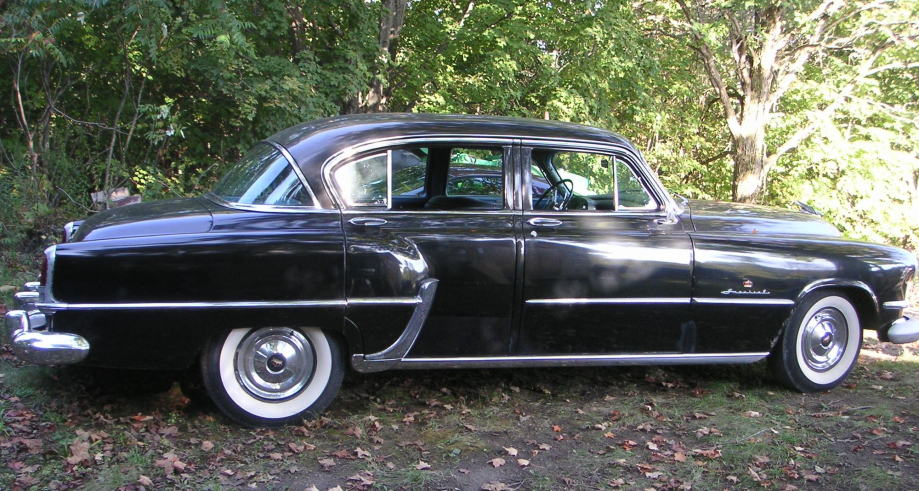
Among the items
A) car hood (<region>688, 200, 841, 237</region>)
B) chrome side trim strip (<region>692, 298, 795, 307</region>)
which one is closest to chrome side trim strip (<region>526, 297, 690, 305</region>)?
chrome side trim strip (<region>692, 298, 795, 307</region>)

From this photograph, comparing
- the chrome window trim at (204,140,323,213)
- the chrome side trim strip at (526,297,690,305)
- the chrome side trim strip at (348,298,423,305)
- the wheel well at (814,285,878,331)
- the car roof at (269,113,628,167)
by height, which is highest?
the car roof at (269,113,628,167)

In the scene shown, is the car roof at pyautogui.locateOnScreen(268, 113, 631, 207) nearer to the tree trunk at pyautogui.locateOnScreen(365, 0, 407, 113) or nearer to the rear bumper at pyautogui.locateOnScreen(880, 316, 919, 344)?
the rear bumper at pyautogui.locateOnScreen(880, 316, 919, 344)

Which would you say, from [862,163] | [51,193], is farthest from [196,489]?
[862,163]

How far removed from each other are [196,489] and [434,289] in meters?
1.64

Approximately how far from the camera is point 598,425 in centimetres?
465

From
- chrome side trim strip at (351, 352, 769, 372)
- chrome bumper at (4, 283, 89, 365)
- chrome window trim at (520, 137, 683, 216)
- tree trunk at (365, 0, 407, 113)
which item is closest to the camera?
chrome bumper at (4, 283, 89, 365)

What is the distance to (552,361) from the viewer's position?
4797 millimetres

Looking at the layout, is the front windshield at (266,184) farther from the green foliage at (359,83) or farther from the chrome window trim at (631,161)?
the green foliage at (359,83)

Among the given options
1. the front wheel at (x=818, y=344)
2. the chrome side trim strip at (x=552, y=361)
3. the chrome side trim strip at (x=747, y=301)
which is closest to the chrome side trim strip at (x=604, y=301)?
the chrome side trim strip at (x=747, y=301)

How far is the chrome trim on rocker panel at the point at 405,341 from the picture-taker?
4438 mm

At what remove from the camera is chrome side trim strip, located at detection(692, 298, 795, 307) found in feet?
16.3

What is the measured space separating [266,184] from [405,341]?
1209mm

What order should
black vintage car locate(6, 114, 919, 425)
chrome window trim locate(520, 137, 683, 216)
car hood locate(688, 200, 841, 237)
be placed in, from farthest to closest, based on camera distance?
car hood locate(688, 200, 841, 237)
chrome window trim locate(520, 137, 683, 216)
black vintage car locate(6, 114, 919, 425)

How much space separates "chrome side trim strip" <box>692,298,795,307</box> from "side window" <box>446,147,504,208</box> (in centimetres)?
143
